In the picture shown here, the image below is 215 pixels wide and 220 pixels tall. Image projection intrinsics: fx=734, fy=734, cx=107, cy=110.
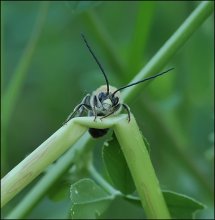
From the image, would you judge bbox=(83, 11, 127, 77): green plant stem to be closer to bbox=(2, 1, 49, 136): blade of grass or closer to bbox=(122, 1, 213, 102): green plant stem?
bbox=(2, 1, 49, 136): blade of grass

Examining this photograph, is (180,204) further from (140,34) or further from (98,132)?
(140,34)

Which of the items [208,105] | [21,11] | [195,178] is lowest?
[195,178]

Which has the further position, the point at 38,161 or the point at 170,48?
the point at 170,48

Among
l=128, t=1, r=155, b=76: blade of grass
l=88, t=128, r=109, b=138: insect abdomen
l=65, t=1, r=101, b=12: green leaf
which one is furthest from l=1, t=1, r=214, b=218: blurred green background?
l=88, t=128, r=109, b=138: insect abdomen

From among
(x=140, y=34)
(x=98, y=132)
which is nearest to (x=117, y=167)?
(x=98, y=132)

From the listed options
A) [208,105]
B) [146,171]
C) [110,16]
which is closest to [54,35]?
[110,16]

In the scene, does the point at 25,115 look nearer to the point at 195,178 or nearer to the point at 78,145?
the point at 195,178

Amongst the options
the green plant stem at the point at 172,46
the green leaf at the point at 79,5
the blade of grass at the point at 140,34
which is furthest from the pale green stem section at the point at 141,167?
the blade of grass at the point at 140,34
